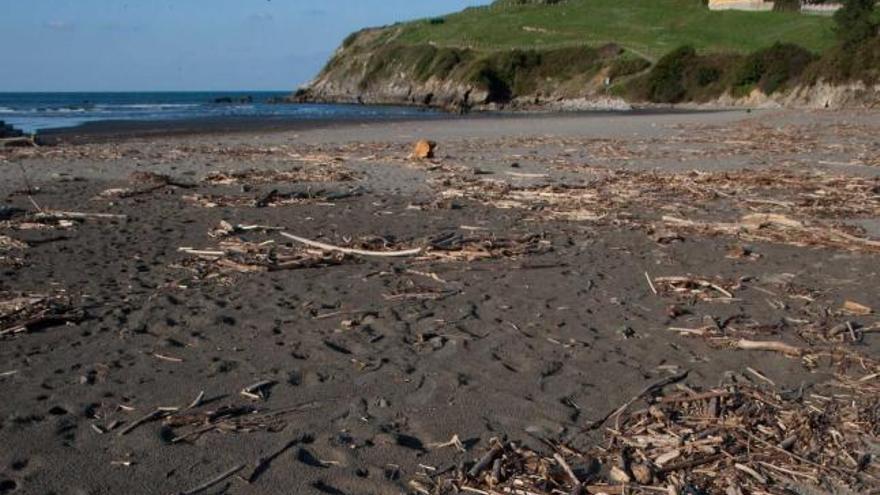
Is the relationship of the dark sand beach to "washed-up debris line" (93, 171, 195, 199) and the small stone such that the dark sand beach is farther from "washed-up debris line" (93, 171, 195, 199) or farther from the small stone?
the small stone

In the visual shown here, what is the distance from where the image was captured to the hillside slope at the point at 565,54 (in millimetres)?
51688

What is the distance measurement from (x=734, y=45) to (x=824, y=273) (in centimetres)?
5486

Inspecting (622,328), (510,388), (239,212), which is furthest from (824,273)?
(239,212)

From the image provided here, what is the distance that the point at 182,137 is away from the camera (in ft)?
75.6

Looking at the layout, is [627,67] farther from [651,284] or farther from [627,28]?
[651,284]

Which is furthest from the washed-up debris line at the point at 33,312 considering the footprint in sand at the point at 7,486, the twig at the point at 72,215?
the twig at the point at 72,215

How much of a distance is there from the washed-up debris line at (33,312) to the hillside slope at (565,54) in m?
42.2

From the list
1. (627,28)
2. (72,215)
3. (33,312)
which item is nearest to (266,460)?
(33,312)

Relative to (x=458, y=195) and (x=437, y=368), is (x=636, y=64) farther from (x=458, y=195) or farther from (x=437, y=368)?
(x=437, y=368)

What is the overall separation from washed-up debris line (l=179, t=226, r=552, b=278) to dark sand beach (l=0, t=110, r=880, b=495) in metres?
0.03

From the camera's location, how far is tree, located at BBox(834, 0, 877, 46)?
39.6 meters

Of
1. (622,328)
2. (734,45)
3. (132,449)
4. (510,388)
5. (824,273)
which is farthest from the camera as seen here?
(734,45)

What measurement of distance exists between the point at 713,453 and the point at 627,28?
7117cm

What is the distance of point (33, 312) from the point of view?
5.07m
